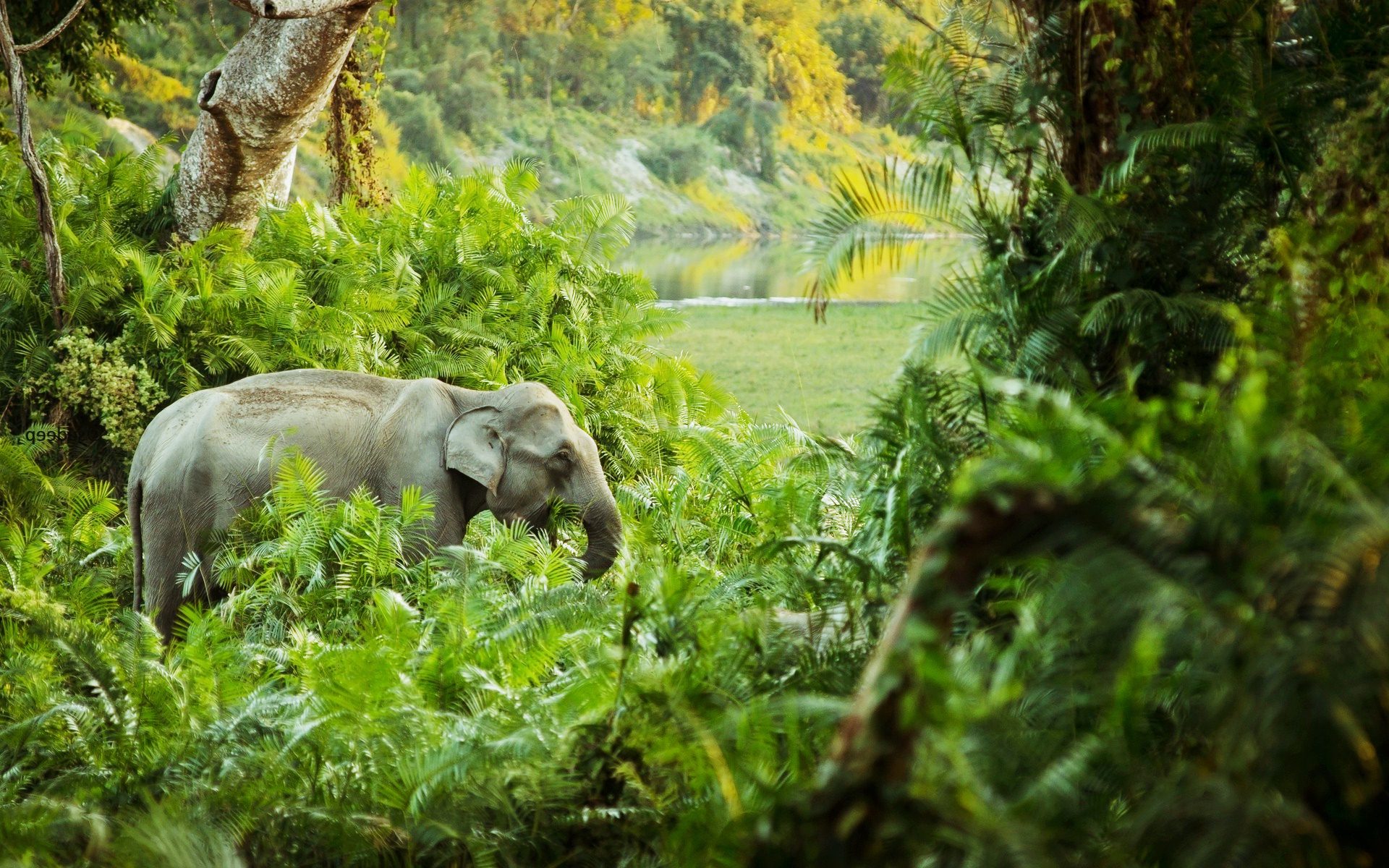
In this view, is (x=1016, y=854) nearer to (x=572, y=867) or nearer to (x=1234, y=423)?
(x=1234, y=423)

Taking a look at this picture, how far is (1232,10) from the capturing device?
3254mm

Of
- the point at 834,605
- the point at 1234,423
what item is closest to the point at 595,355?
the point at 834,605

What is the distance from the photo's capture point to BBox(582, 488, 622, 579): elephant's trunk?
5520 mm

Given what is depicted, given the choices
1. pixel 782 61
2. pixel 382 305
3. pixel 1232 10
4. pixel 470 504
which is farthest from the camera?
pixel 782 61

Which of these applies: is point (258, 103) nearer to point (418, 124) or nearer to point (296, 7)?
point (296, 7)

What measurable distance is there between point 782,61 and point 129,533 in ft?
72.0

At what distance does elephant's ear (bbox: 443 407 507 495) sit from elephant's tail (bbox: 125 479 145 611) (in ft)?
4.40

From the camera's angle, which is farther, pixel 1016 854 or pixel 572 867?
pixel 572 867

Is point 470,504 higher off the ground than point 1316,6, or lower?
lower

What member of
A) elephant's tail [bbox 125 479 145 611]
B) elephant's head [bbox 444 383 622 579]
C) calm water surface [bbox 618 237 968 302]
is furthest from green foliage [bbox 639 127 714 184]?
elephant's tail [bbox 125 479 145 611]

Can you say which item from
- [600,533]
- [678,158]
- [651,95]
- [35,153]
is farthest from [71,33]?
[651,95]

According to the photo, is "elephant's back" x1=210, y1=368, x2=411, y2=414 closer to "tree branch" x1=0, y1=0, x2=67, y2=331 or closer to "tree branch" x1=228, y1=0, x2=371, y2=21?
"tree branch" x1=0, y1=0, x2=67, y2=331

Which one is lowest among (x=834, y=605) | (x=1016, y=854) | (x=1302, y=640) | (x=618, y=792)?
(x=618, y=792)

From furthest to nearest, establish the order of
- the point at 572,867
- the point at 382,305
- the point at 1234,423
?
the point at 382,305 < the point at 572,867 < the point at 1234,423
